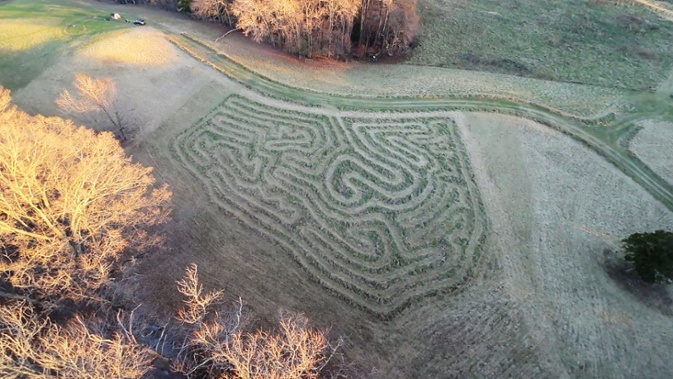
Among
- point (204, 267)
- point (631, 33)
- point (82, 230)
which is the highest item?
point (631, 33)

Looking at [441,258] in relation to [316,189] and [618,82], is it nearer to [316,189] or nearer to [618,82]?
[316,189]

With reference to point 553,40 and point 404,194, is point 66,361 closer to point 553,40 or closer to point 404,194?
point 404,194

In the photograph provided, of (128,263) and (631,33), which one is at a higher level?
(631,33)

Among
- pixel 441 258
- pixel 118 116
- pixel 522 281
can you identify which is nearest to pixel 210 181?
pixel 118 116

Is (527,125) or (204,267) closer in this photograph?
(204,267)

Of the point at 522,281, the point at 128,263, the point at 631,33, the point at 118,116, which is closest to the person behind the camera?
the point at 128,263

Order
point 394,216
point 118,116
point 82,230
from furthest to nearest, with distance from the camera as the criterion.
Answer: point 118,116 < point 394,216 < point 82,230

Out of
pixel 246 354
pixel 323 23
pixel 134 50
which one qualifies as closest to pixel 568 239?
pixel 246 354
